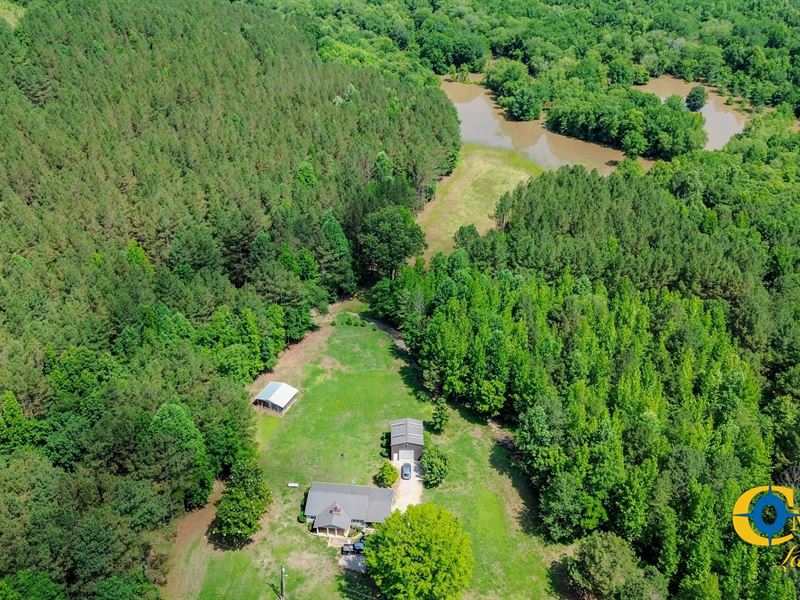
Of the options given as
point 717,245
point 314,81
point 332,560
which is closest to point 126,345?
point 332,560

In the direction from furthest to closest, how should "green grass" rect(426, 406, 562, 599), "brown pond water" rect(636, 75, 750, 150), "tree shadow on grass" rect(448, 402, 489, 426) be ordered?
1. "brown pond water" rect(636, 75, 750, 150)
2. "tree shadow on grass" rect(448, 402, 489, 426)
3. "green grass" rect(426, 406, 562, 599)

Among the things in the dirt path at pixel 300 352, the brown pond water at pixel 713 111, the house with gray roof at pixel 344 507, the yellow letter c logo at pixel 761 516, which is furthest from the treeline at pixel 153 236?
the brown pond water at pixel 713 111

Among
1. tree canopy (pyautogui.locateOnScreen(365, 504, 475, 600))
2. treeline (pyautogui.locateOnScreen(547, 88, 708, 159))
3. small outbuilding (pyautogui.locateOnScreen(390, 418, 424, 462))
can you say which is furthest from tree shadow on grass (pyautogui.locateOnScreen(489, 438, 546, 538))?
treeline (pyautogui.locateOnScreen(547, 88, 708, 159))

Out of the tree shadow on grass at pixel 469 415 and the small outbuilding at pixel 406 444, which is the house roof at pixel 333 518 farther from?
the tree shadow on grass at pixel 469 415

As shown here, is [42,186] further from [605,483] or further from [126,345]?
[605,483]

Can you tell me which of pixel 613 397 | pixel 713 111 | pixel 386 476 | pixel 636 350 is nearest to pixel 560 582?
pixel 386 476

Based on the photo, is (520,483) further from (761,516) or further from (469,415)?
(761,516)

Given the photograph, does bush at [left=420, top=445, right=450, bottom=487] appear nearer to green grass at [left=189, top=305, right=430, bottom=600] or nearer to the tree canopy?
green grass at [left=189, top=305, right=430, bottom=600]
